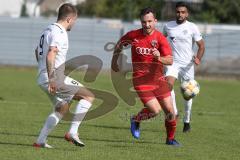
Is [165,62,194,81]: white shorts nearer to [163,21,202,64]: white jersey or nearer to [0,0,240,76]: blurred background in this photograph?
[163,21,202,64]: white jersey

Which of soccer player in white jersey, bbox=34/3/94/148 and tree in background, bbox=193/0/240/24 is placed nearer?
soccer player in white jersey, bbox=34/3/94/148

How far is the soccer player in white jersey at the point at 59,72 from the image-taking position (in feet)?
31.4

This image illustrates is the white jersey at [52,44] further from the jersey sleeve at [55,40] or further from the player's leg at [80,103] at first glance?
the player's leg at [80,103]

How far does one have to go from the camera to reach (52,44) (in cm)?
952

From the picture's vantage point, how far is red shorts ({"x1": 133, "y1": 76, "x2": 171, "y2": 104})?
11.0m

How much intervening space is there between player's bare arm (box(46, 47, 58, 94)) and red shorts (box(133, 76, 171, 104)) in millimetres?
1903

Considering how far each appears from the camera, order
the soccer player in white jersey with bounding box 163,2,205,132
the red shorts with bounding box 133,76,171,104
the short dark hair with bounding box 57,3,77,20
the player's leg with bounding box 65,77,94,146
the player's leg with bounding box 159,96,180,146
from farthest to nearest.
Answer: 1. the soccer player in white jersey with bounding box 163,2,205,132
2. the red shorts with bounding box 133,76,171,104
3. the player's leg with bounding box 159,96,180,146
4. the player's leg with bounding box 65,77,94,146
5. the short dark hair with bounding box 57,3,77,20

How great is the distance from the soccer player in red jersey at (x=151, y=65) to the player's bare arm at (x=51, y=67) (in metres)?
1.73

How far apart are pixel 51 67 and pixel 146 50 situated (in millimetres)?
1975

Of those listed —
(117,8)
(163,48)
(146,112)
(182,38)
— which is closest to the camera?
(163,48)

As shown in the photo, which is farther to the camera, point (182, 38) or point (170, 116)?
point (182, 38)

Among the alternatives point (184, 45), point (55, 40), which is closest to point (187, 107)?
point (184, 45)

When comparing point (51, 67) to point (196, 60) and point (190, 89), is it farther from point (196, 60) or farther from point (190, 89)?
point (196, 60)

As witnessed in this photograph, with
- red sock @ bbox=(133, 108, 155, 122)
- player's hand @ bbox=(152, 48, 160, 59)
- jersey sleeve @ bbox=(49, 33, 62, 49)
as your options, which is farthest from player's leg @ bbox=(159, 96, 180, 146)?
jersey sleeve @ bbox=(49, 33, 62, 49)
